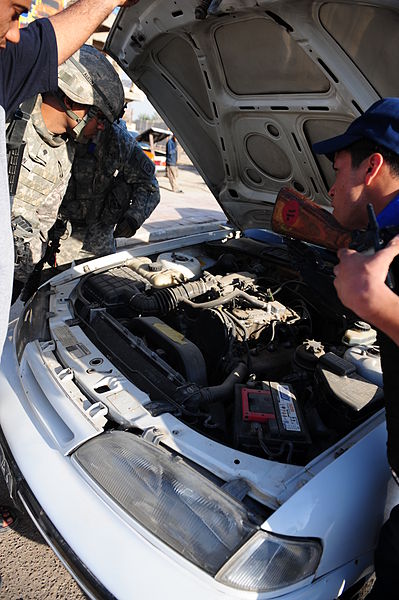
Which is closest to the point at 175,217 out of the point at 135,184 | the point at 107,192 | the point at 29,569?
the point at 135,184

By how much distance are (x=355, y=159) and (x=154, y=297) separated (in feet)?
4.53

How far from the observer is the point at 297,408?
164 centimetres

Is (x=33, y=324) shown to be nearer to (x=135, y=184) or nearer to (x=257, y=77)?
(x=257, y=77)

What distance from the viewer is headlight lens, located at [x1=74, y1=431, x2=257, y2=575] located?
111 cm

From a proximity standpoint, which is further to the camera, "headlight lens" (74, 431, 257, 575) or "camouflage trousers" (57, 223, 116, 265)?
"camouflage trousers" (57, 223, 116, 265)

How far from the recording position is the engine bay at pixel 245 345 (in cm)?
157

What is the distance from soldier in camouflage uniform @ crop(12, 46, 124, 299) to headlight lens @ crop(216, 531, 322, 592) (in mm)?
2273

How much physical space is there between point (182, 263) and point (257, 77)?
117 centimetres

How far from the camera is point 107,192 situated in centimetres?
357

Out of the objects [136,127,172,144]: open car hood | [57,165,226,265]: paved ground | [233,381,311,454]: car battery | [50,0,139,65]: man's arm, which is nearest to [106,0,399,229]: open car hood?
[50,0,139,65]: man's arm

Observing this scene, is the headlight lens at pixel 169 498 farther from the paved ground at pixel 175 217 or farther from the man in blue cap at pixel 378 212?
the paved ground at pixel 175 217

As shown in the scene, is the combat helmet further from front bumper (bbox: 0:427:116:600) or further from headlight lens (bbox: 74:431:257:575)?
headlight lens (bbox: 74:431:257:575)

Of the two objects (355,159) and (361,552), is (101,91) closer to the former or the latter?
(355,159)

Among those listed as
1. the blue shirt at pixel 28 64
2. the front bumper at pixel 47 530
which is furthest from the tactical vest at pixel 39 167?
the front bumper at pixel 47 530
